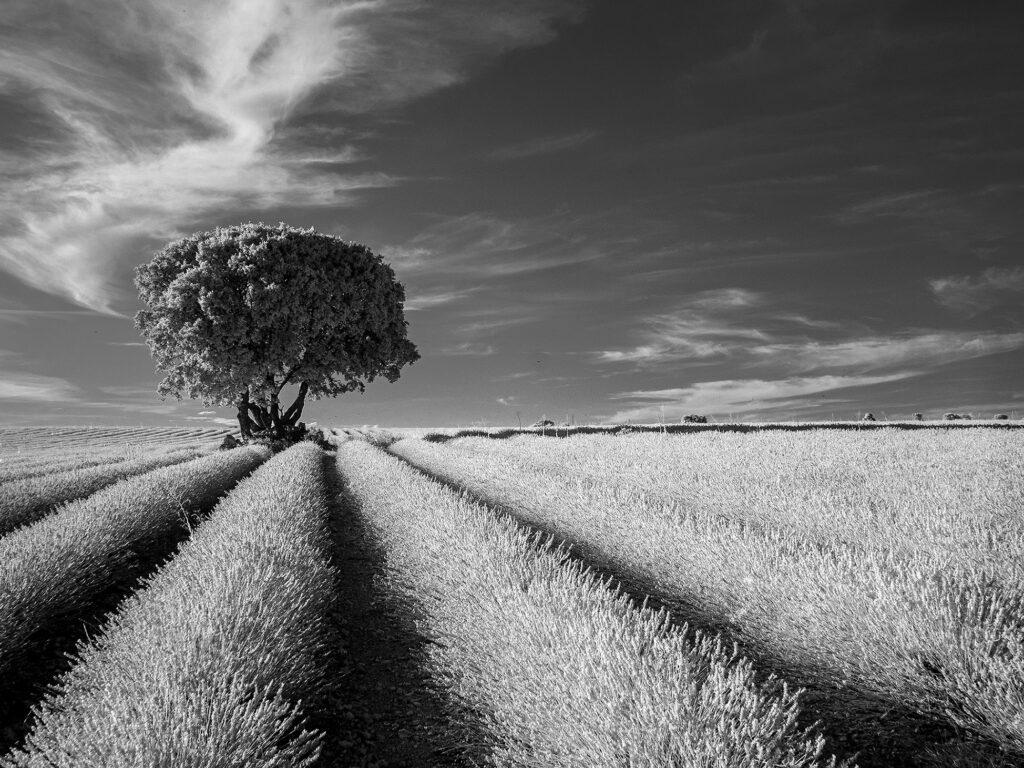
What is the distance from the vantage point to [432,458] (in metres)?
19.0

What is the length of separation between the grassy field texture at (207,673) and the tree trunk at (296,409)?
2576cm

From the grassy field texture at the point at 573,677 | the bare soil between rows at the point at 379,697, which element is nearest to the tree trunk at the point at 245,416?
the bare soil between rows at the point at 379,697

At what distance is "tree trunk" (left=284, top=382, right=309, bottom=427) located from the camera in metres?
30.3

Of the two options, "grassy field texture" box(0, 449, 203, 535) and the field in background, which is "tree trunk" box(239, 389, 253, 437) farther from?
the field in background

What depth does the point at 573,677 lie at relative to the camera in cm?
281

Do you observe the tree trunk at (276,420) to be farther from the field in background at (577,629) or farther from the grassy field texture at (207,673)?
the grassy field texture at (207,673)

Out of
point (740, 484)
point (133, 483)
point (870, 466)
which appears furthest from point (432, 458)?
point (870, 466)

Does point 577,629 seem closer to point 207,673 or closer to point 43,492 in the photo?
point 207,673

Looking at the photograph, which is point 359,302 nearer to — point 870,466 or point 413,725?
point 870,466

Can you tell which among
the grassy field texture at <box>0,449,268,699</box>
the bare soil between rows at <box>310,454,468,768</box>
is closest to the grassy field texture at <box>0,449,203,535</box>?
the grassy field texture at <box>0,449,268,699</box>

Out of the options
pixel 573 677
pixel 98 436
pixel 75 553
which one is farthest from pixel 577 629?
pixel 98 436

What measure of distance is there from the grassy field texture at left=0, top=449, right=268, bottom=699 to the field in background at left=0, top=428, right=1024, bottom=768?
0.04 meters

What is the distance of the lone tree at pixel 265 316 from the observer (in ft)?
80.3

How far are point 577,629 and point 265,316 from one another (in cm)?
2514
